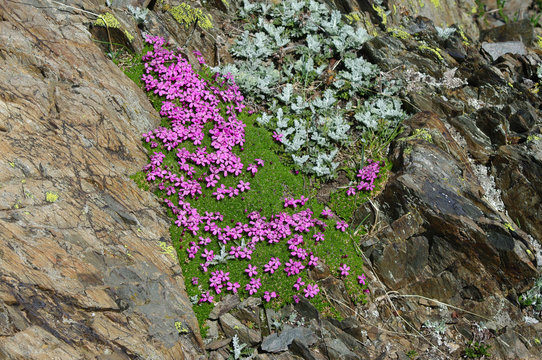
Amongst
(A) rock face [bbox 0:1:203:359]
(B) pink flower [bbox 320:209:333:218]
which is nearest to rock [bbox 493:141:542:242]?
(B) pink flower [bbox 320:209:333:218]

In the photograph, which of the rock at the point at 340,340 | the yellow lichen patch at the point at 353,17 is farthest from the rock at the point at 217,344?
the yellow lichen patch at the point at 353,17

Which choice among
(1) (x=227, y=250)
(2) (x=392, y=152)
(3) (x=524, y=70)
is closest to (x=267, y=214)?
(1) (x=227, y=250)

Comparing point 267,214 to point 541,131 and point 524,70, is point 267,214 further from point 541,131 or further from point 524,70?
point 524,70

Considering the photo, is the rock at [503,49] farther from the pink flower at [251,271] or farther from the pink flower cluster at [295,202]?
the pink flower at [251,271]

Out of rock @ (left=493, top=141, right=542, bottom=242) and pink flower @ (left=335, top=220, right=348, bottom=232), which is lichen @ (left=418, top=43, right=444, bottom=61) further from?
pink flower @ (left=335, top=220, right=348, bottom=232)

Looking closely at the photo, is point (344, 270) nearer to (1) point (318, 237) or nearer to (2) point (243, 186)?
(1) point (318, 237)
